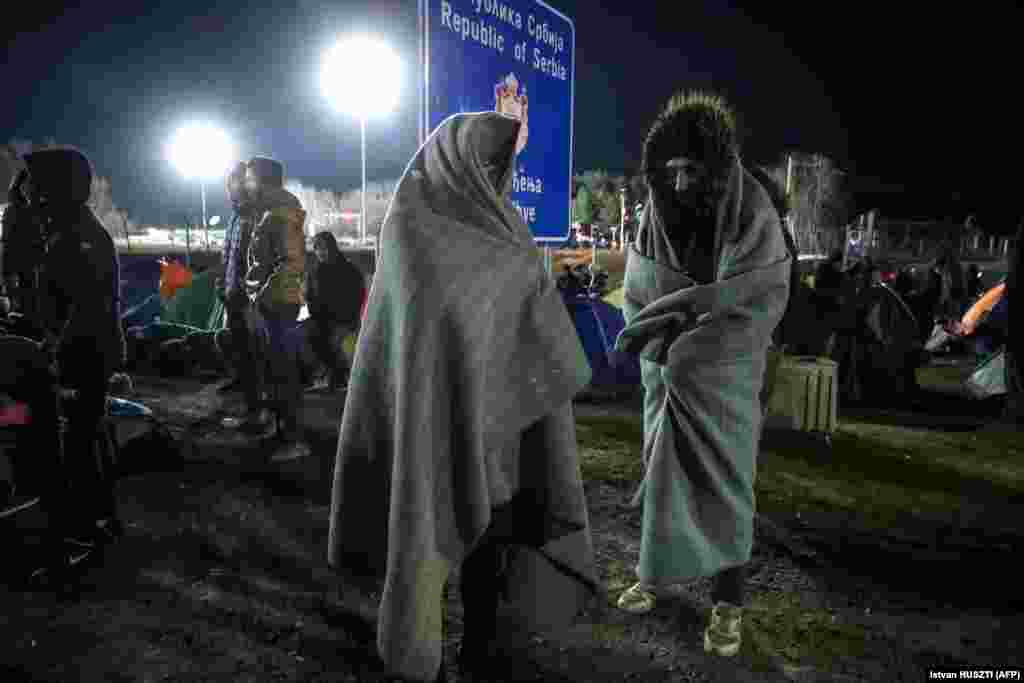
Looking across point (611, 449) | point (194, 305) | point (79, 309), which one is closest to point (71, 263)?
point (79, 309)

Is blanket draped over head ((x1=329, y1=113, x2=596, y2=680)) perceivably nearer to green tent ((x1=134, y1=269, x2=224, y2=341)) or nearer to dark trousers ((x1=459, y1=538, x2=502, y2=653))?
dark trousers ((x1=459, y1=538, x2=502, y2=653))

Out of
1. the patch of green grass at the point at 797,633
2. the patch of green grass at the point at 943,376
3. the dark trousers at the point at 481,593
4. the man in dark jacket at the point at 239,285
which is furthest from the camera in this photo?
the patch of green grass at the point at 943,376

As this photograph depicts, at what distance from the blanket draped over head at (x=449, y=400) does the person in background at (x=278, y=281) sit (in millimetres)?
4041

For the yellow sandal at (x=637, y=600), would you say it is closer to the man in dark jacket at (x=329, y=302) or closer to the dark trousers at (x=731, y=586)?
the dark trousers at (x=731, y=586)

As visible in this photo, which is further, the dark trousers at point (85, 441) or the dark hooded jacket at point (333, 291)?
the dark hooded jacket at point (333, 291)

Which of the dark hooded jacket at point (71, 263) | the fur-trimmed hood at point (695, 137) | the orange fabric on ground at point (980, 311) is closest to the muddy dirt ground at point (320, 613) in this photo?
the dark hooded jacket at point (71, 263)

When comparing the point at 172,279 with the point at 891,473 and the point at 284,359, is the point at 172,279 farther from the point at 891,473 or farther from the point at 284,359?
the point at 891,473

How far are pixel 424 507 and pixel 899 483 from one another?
465 centimetres

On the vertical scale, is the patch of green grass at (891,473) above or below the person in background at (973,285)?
below

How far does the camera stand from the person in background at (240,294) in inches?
269

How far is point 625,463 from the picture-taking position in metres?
6.20

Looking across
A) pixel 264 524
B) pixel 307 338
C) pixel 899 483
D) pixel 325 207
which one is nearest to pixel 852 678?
pixel 899 483

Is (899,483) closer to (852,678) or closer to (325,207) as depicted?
(852,678)

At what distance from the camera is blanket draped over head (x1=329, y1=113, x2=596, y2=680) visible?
2311 mm
